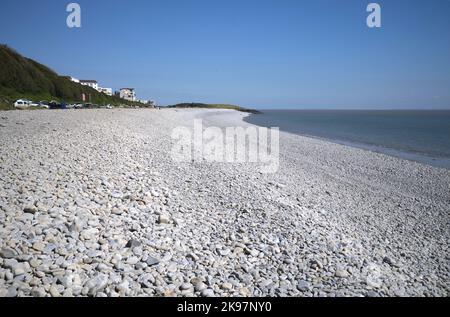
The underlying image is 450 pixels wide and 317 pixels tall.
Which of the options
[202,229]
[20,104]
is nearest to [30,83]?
[20,104]

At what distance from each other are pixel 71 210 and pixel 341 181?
11559 millimetres

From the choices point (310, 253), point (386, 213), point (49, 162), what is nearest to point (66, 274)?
point (310, 253)

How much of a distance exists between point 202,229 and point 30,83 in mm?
82865

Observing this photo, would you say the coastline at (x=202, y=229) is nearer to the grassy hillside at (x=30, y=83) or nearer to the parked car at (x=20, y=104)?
the parked car at (x=20, y=104)

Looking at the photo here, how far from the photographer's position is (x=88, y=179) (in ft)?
26.5

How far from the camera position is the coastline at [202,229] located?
4867mm

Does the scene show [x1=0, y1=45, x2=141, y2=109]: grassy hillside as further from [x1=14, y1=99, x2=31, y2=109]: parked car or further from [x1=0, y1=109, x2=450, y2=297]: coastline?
[x1=0, y1=109, x2=450, y2=297]: coastline

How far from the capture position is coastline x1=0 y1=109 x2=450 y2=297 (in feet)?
16.0

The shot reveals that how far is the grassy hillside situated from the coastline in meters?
65.8

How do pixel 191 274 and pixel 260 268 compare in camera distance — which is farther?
pixel 260 268

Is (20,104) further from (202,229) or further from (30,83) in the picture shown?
(202,229)

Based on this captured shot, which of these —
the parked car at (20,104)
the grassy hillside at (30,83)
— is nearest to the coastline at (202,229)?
the parked car at (20,104)

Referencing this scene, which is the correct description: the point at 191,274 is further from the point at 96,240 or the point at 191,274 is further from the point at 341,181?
the point at 341,181

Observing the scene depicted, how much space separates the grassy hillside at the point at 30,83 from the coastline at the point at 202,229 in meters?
65.8
